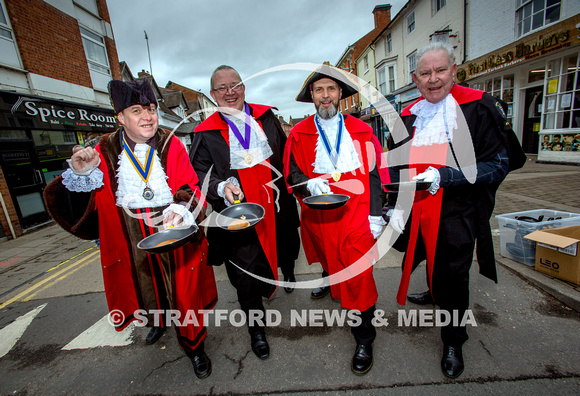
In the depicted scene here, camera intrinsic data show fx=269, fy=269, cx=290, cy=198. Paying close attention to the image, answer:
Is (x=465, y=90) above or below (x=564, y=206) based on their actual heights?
above

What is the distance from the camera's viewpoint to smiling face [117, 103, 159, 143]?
6.79 feet

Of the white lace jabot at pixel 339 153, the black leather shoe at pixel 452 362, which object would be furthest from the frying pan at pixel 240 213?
the black leather shoe at pixel 452 362

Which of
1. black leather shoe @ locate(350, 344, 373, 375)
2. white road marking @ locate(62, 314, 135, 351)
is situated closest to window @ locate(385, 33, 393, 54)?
black leather shoe @ locate(350, 344, 373, 375)

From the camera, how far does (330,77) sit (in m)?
2.37

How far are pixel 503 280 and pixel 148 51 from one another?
1257 cm

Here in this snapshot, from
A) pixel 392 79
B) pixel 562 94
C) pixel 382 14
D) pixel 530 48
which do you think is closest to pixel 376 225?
pixel 562 94

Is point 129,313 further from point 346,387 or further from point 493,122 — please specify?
point 493,122

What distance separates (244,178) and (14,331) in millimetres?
3166

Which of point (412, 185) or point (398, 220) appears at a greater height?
point (412, 185)

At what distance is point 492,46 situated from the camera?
10695 millimetres

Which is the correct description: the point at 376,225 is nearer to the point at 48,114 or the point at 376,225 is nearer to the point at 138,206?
the point at 138,206

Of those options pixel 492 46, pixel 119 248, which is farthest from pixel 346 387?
pixel 492 46

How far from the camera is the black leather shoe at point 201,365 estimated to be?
7.06 feet

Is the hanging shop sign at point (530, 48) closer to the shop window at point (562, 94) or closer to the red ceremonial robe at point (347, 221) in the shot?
the shop window at point (562, 94)
